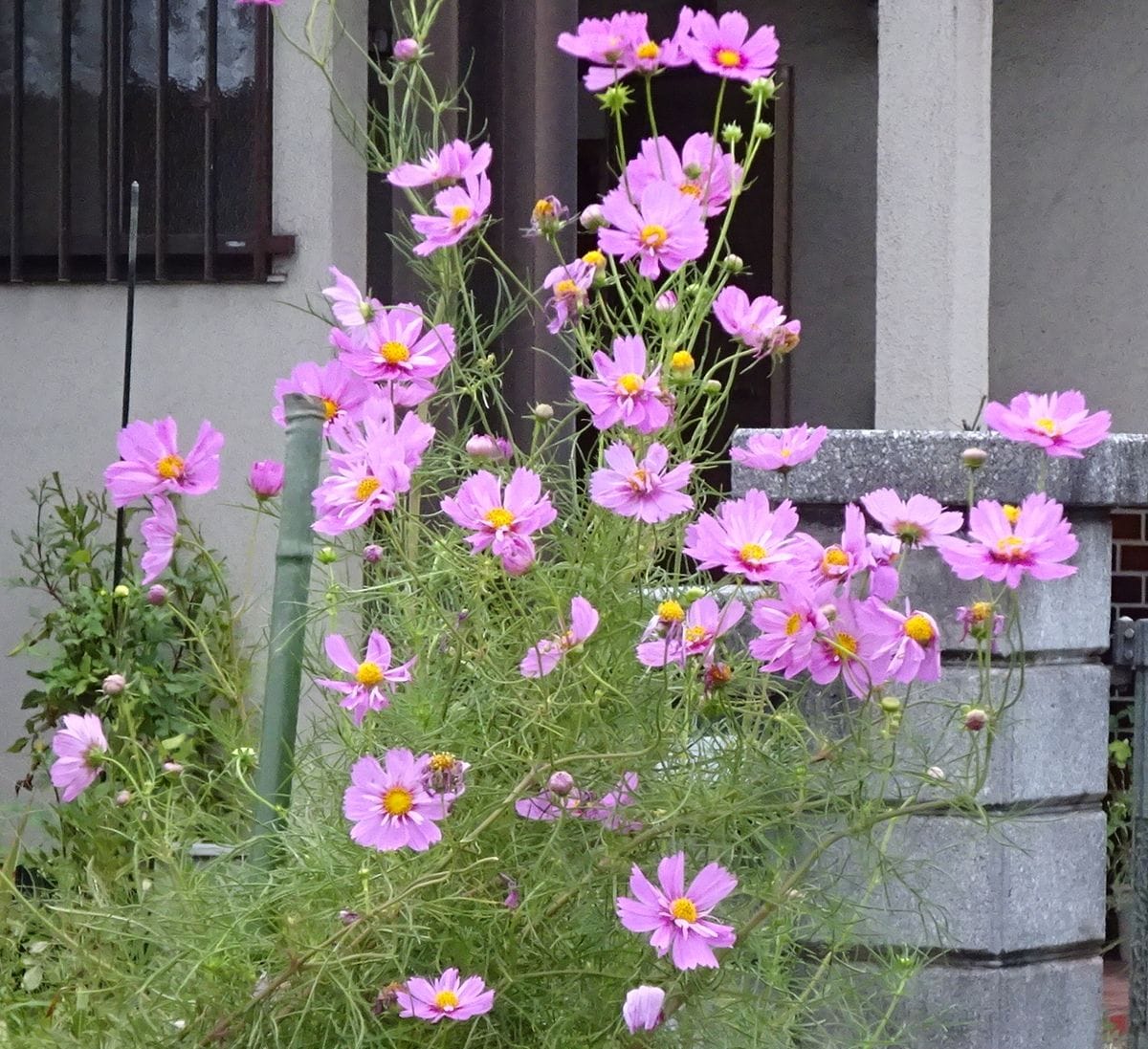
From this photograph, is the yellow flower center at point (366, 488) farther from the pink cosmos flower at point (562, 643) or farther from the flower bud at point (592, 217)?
the flower bud at point (592, 217)

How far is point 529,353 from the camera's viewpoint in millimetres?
3887

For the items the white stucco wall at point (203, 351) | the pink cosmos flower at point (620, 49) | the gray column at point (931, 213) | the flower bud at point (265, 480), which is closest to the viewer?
the pink cosmos flower at point (620, 49)

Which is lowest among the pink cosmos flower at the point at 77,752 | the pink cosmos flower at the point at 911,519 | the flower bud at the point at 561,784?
the pink cosmos flower at the point at 77,752

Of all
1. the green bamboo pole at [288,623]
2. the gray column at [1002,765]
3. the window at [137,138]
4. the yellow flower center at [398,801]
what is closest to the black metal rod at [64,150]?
the window at [137,138]

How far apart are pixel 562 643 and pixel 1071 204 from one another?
459cm

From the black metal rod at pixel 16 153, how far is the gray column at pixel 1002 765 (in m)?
2.90

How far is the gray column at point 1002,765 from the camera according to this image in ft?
6.89

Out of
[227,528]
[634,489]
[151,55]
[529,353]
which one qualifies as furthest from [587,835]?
[151,55]

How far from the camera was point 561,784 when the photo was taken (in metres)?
1.40

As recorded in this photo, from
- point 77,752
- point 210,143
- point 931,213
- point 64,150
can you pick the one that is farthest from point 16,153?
point 77,752

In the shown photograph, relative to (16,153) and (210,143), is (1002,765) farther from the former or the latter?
(16,153)

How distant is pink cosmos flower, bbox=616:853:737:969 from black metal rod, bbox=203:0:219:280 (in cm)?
313

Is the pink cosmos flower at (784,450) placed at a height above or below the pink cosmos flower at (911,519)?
above

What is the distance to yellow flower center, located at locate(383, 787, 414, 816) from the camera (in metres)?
1.38
